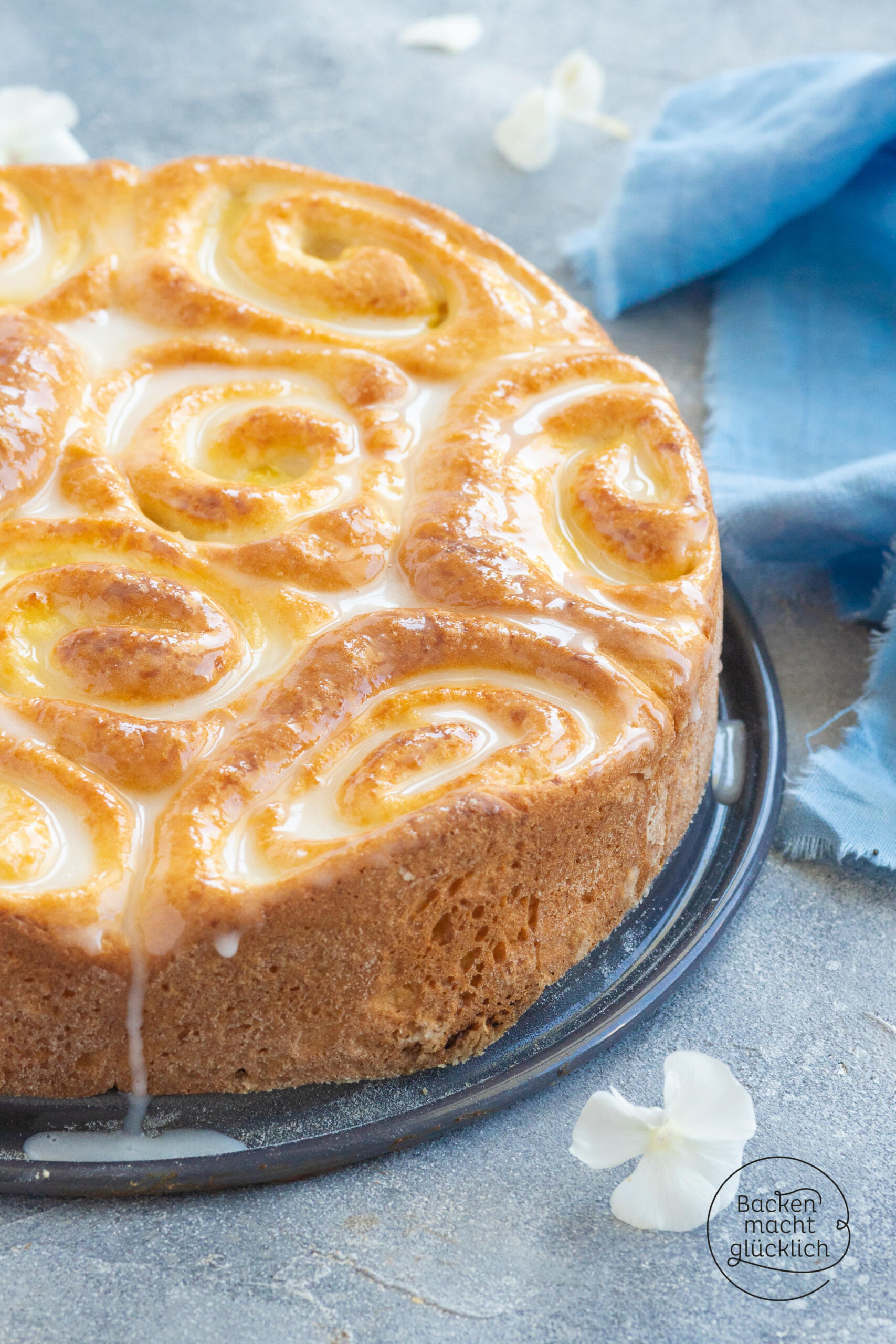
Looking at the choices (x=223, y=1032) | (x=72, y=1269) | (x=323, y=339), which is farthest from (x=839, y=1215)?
(x=323, y=339)

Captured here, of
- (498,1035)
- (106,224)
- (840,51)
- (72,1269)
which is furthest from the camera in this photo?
(840,51)

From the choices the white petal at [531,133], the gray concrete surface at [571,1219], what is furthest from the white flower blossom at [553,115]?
the gray concrete surface at [571,1219]

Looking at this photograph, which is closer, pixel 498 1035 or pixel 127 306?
pixel 498 1035

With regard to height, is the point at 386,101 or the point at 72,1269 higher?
the point at 386,101

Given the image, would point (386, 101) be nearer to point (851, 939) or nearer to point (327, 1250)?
point (851, 939)

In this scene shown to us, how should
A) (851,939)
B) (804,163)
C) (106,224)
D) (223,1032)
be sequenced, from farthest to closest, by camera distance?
(804,163), (106,224), (851,939), (223,1032)

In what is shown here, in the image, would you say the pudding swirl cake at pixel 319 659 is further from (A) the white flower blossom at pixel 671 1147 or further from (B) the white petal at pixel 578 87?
(B) the white petal at pixel 578 87

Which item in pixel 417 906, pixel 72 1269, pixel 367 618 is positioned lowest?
pixel 72 1269
